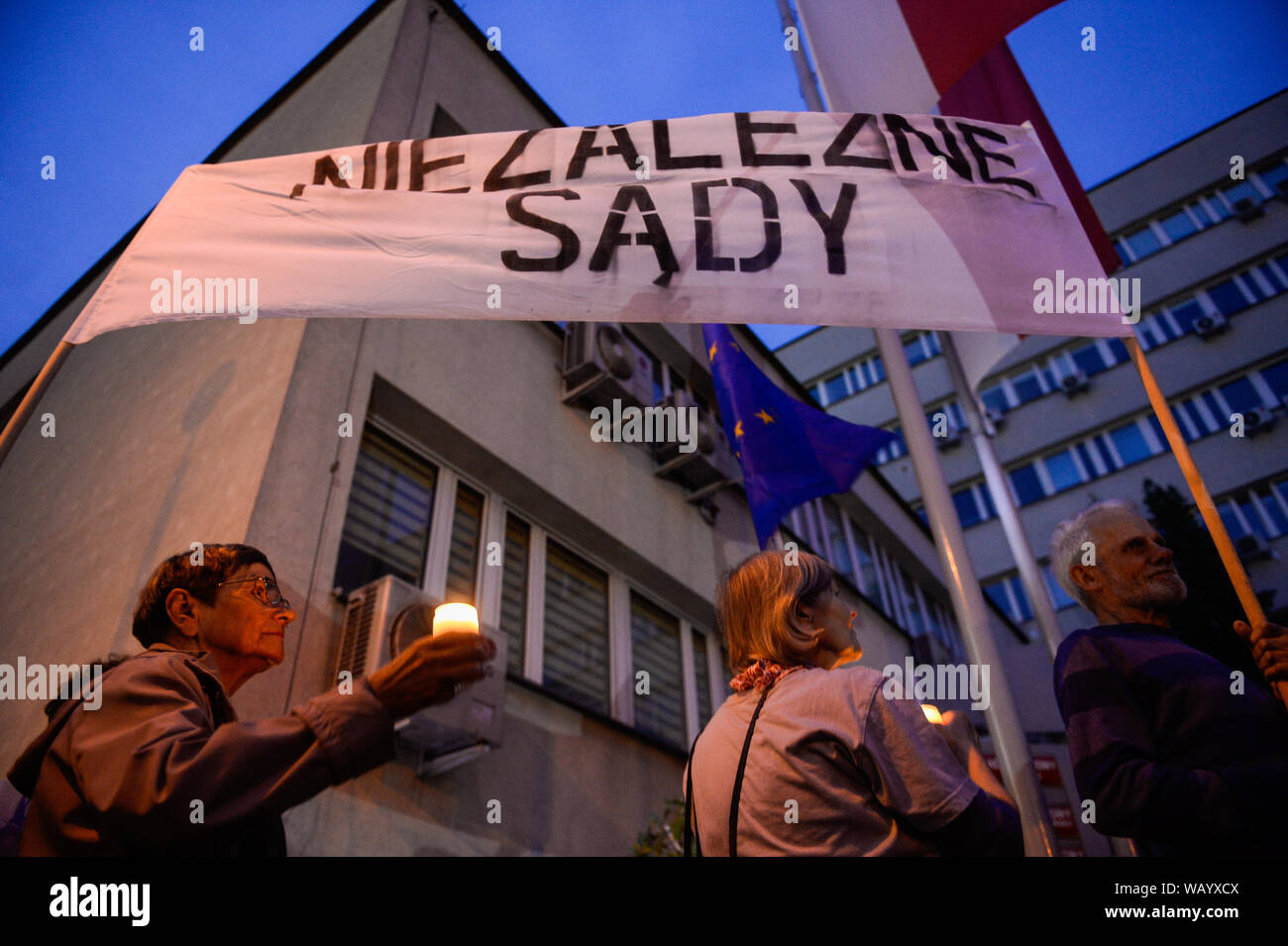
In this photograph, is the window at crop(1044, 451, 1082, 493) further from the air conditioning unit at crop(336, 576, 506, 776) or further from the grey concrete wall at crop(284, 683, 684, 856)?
the air conditioning unit at crop(336, 576, 506, 776)

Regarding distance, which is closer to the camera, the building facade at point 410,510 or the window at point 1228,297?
the building facade at point 410,510

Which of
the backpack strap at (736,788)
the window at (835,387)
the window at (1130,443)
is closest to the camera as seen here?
the backpack strap at (736,788)

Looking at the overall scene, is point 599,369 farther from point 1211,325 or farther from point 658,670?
point 1211,325

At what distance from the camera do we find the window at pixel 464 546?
6598 mm

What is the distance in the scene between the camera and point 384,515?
6.29 m

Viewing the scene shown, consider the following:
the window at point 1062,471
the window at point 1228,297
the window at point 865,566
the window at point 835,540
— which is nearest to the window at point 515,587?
the window at point 835,540

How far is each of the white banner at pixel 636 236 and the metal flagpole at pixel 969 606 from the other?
1.11 m

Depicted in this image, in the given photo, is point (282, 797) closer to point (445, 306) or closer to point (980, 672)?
point (445, 306)

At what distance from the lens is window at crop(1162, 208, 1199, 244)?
26.5m

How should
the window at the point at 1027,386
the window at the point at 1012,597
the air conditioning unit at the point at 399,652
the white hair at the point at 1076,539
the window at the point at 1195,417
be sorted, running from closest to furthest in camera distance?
the white hair at the point at 1076,539 < the air conditioning unit at the point at 399,652 < the window at the point at 1195,417 < the window at the point at 1012,597 < the window at the point at 1027,386

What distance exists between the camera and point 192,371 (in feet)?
21.5

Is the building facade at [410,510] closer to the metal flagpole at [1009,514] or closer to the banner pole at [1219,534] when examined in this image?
the metal flagpole at [1009,514]

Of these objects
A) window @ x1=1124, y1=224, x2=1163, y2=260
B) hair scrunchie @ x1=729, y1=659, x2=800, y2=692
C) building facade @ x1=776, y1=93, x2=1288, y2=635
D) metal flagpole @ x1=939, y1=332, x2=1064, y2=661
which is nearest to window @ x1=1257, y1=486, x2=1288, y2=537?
building facade @ x1=776, y1=93, x2=1288, y2=635

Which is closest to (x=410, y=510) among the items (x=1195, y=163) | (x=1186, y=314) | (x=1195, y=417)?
(x=1195, y=417)
